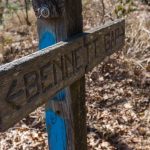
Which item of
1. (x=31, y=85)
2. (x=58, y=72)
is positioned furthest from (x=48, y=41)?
(x=31, y=85)

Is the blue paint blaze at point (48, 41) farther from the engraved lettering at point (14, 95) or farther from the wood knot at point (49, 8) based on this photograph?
the engraved lettering at point (14, 95)

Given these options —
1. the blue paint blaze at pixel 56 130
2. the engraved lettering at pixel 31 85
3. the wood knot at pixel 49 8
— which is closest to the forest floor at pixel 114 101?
the blue paint blaze at pixel 56 130

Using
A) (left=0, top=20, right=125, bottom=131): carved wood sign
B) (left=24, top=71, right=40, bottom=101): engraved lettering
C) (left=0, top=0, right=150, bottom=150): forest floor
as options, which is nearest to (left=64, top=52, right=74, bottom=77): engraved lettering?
(left=0, top=20, right=125, bottom=131): carved wood sign

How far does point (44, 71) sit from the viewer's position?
1.60m

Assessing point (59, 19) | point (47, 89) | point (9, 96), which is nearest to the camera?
point (9, 96)

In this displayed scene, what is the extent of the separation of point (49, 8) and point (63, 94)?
1.59ft

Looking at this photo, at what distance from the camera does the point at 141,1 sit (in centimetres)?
853

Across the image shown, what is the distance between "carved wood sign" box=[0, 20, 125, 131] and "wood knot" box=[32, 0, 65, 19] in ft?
0.53

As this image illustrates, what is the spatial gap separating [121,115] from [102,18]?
8.01 ft

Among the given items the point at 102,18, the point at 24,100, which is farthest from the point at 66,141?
the point at 102,18

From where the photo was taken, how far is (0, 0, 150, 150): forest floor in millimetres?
3973

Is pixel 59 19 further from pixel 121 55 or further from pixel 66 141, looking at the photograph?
pixel 121 55

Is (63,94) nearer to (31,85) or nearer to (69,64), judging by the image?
(69,64)

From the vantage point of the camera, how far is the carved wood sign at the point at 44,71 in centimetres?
139
